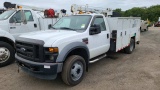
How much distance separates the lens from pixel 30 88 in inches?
167

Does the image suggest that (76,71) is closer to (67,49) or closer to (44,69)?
(67,49)

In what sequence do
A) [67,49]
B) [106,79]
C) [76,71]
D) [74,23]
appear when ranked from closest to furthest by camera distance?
1. [67,49]
2. [76,71]
3. [106,79]
4. [74,23]

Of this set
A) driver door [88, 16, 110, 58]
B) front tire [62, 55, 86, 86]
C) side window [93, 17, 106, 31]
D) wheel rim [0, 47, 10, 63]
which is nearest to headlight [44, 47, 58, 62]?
front tire [62, 55, 86, 86]

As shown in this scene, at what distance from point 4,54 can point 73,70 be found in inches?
116

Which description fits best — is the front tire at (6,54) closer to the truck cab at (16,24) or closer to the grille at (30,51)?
the truck cab at (16,24)

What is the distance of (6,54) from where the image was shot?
5.87 metres

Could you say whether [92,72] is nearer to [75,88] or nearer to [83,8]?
[75,88]

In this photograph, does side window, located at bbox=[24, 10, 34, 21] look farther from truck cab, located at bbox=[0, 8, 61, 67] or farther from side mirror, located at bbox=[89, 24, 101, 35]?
side mirror, located at bbox=[89, 24, 101, 35]

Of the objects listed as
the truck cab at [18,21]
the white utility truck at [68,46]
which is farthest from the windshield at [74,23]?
the truck cab at [18,21]

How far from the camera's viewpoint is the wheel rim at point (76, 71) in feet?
14.0

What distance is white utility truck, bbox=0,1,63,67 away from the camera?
19.1 feet

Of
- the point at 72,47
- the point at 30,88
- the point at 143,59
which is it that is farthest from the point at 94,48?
the point at 143,59

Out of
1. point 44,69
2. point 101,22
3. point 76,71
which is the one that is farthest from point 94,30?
point 44,69

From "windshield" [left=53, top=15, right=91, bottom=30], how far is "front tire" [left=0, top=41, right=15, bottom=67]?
76.8 inches
